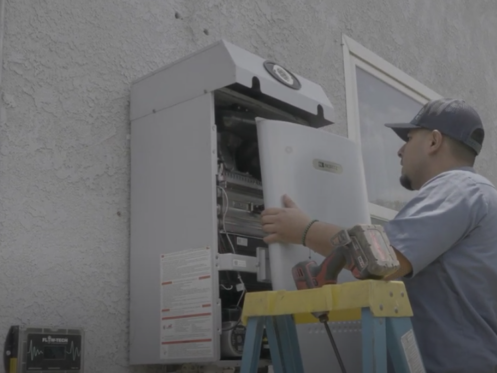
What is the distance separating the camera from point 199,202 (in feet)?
8.09

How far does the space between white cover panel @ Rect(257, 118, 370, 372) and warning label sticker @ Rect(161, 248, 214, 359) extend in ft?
0.78

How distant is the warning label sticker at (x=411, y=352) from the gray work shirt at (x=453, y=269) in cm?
26

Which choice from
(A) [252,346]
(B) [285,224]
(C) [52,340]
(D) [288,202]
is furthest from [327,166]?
(C) [52,340]

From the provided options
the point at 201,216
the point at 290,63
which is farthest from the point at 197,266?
the point at 290,63

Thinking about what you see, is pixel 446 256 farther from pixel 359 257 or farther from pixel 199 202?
pixel 199 202

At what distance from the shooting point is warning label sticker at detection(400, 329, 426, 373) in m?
1.97

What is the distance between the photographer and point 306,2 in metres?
4.09

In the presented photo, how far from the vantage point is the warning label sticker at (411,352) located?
1971 millimetres

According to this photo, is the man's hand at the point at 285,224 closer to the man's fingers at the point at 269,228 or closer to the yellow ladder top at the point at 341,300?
the man's fingers at the point at 269,228

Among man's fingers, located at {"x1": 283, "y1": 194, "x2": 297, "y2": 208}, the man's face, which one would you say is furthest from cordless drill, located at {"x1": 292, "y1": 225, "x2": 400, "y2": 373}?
the man's face

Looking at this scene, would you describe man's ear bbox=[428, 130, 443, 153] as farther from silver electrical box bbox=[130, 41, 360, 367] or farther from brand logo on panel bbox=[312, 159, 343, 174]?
silver electrical box bbox=[130, 41, 360, 367]

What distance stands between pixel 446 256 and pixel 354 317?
15.5 inches

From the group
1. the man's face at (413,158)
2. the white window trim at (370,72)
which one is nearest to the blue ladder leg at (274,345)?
the man's face at (413,158)

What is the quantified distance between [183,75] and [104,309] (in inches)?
35.3
